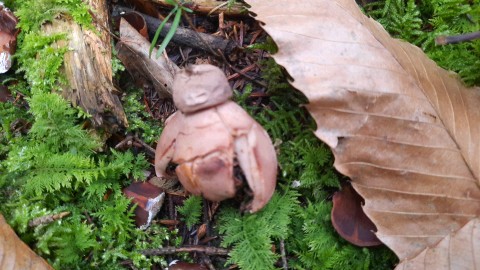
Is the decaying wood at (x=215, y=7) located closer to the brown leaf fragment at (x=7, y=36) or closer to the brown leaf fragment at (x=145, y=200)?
the brown leaf fragment at (x=7, y=36)

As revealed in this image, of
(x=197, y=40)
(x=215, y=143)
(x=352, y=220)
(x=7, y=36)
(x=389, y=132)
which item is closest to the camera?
(x=215, y=143)

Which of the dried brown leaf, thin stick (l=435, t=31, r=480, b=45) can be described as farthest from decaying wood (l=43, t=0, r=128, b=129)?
thin stick (l=435, t=31, r=480, b=45)

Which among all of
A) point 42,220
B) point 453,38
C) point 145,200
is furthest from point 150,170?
point 453,38

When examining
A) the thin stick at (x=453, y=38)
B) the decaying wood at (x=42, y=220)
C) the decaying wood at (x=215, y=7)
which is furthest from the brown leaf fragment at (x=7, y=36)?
the thin stick at (x=453, y=38)

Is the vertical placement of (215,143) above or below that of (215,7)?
below

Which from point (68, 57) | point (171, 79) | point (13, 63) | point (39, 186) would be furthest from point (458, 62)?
point (13, 63)

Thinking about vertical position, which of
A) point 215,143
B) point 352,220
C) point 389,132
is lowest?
point 352,220

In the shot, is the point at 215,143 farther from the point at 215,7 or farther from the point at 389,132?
the point at 215,7
